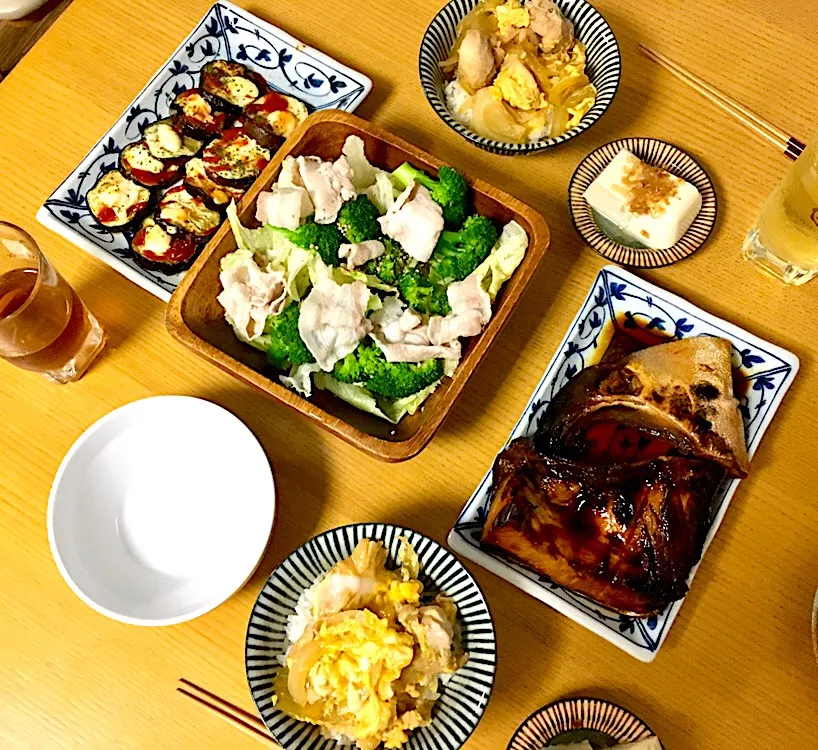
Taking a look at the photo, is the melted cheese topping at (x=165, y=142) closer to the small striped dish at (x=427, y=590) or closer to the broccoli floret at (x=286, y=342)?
the broccoli floret at (x=286, y=342)

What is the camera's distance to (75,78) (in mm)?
1915

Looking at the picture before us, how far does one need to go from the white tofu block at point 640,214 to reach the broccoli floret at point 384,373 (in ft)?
1.76

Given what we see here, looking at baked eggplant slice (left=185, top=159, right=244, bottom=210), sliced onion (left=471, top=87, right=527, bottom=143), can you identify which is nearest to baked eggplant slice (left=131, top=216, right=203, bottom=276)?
baked eggplant slice (left=185, top=159, right=244, bottom=210)

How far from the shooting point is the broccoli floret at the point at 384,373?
148 cm

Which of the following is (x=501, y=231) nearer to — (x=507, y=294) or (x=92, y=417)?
(x=507, y=294)

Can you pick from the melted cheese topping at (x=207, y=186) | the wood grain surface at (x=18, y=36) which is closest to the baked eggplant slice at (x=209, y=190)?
the melted cheese topping at (x=207, y=186)

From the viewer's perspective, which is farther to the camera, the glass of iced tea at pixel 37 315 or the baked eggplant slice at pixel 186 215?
the baked eggplant slice at pixel 186 215

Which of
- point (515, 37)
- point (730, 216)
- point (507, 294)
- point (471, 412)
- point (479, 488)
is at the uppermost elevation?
point (515, 37)

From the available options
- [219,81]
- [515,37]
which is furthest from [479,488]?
[219,81]

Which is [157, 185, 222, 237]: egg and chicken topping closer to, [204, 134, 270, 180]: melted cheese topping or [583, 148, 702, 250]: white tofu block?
[204, 134, 270, 180]: melted cheese topping

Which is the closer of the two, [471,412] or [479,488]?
[479,488]

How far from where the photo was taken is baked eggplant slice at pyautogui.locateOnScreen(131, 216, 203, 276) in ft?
5.41

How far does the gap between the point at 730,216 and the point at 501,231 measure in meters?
0.55

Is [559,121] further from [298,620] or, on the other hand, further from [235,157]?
[298,620]
